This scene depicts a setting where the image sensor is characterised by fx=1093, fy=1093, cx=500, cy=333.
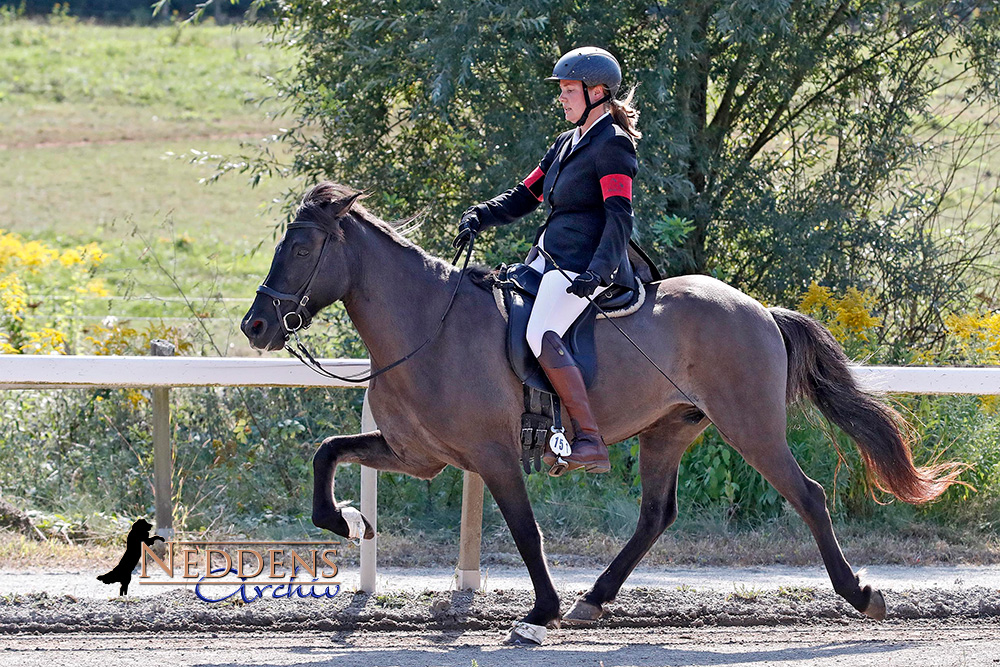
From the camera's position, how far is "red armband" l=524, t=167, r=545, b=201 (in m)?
5.85

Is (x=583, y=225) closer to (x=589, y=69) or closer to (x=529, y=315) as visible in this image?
(x=529, y=315)

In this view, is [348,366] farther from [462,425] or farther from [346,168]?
[346,168]

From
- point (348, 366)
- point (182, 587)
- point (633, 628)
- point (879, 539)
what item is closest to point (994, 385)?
point (879, 539)

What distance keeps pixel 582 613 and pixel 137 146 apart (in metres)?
27.5

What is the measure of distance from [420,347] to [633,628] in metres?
1.84

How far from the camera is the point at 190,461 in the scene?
8.08 m

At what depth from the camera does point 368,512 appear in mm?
6082

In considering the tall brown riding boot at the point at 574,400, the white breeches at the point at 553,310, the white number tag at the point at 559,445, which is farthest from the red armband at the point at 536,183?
the white number tag at the point at 559,445

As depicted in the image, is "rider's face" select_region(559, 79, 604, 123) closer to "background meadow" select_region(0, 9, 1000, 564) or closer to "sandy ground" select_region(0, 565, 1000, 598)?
"background meadow" select_region(0, 9, 1000, 564)

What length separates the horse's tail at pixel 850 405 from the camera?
5945 mm

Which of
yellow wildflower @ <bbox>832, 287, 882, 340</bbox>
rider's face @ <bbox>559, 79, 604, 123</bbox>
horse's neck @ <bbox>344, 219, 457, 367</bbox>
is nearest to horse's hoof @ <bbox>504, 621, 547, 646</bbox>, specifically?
horse's neck @ <bbox>344, 219, 457, 367</bbox>

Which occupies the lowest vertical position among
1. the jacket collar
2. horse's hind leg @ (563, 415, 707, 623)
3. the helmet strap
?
horse's hind leg @ (563, 415, 707, 623)

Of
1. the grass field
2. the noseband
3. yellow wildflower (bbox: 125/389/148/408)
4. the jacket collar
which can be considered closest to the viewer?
the noseband

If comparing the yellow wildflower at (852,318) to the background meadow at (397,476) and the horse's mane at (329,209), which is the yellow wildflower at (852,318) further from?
the horse's mane at (329,209)
